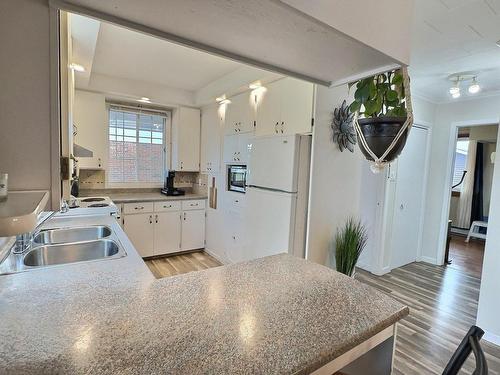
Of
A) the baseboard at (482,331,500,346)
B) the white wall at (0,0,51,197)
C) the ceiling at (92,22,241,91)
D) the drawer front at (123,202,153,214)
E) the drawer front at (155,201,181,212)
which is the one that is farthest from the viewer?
the drawer front at (155,201,181,212)

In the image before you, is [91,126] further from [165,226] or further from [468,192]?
[468,192]

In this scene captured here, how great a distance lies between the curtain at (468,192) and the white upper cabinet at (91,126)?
7.46 meters

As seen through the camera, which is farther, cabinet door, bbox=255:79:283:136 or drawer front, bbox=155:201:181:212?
drawer front, bbox=155:201:181:212

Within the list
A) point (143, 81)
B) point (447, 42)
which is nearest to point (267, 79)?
point (447, 42)

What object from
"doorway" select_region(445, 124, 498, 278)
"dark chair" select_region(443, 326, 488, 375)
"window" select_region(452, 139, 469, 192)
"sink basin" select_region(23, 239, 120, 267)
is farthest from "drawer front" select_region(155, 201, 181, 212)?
"window" select_region(452, 139, 469, 192)

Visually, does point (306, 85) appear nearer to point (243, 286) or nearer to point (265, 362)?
point (243, 286)

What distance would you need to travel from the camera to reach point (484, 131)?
229 inches

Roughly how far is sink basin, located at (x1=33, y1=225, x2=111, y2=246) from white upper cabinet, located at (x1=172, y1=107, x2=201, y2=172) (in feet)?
7.11

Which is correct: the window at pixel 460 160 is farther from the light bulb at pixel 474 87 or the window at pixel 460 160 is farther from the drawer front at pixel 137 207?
the drawer front at pixel 137 207

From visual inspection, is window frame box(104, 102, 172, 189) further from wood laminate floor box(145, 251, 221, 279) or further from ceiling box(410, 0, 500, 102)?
ceiling box(410, 0, 500, 102)

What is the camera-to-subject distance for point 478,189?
6133 millimetres

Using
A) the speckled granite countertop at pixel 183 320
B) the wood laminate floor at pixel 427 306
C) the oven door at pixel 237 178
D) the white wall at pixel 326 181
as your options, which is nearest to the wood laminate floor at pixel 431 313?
the wood laminate floor at pixel 427 306

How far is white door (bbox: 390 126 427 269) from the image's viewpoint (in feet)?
12.0

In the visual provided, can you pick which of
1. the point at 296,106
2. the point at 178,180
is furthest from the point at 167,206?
→ the point at 296,106
